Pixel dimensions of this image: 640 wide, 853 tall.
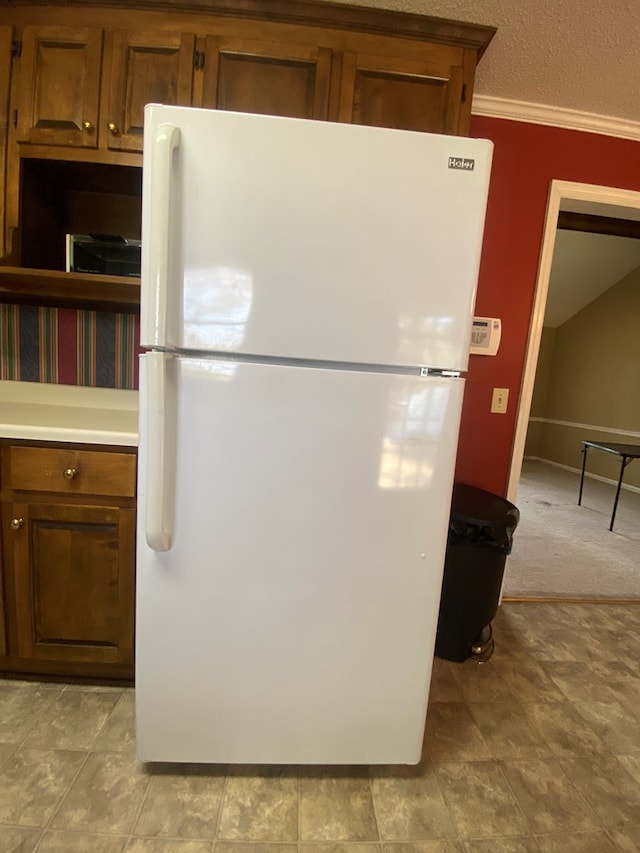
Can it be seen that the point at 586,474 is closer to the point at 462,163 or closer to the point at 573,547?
the point at 573,547

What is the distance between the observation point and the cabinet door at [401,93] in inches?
57.4

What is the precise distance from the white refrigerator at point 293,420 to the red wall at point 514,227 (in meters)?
1.10

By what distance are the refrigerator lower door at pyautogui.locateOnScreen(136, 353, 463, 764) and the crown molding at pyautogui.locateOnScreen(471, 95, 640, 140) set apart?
1.59 m

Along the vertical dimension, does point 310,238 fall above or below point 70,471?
above

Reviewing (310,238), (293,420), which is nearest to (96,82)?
(310,238)

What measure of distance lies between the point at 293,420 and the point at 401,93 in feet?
4.12

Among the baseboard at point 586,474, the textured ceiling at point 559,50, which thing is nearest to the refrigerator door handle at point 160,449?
the textured ceiling at point 559,50

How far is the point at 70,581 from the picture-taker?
1.44m

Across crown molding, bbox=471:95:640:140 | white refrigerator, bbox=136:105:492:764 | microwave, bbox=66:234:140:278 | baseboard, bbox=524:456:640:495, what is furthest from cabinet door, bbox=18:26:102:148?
baseboard, bbox=524:456:640:495

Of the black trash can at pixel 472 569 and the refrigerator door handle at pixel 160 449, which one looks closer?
the refrigerator door handle at pixel 160 449

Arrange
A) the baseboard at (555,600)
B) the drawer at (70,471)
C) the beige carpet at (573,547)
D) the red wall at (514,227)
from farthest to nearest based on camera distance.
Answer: the beige carpet at (573,547) < the baseboard at (555,600) < the red wall at (514,227) < the drawer at (70,471)

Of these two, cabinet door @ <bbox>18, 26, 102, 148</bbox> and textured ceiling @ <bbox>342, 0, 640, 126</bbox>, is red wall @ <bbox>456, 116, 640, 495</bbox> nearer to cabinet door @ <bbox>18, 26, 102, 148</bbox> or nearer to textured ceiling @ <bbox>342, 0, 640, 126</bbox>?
textured ceiling @ <bbox>342, 0, 640, 126</bbox>

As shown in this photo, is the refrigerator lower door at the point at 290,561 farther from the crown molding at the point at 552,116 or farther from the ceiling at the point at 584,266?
the ceiling at the point at 584,266

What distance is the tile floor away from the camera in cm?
110
